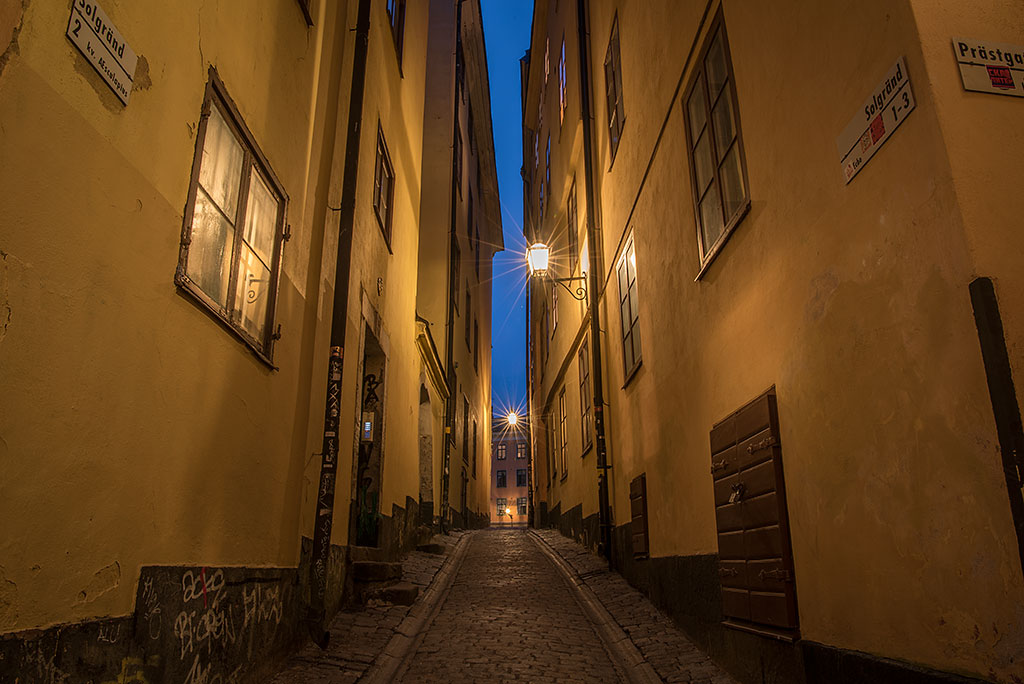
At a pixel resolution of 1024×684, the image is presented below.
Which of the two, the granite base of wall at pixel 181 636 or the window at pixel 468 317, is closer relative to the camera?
the granite base of wall at pixel 181 636

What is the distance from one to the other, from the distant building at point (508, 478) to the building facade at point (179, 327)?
57.3 meters

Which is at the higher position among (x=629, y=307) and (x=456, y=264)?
(x=456, y=264)

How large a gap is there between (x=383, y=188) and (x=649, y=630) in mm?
6187

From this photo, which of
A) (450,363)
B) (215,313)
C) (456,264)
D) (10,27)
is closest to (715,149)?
(215,313)

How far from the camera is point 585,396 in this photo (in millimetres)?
12211

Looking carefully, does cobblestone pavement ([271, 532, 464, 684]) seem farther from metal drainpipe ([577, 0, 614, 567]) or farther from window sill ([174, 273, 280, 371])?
metal drainpipe ([577, 0, 614, 567])

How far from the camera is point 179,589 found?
12.1 ft

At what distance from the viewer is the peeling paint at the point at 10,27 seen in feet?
8.07

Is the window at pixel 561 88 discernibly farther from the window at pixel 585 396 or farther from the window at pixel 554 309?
the window at pixel 585 396

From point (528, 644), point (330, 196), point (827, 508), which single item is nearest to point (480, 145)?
point (330, 196)

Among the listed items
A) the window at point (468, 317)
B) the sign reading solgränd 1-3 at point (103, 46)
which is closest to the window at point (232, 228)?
the sign reading solgränd 1-3 at point (103, 46)

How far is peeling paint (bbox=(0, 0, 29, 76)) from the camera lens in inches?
96.8

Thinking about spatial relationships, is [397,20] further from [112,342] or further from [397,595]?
[112,342]

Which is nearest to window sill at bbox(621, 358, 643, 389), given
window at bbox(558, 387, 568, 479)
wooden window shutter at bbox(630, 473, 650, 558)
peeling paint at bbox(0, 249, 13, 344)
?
wooden window shutter at bbox(630, 473, 650, 558)
